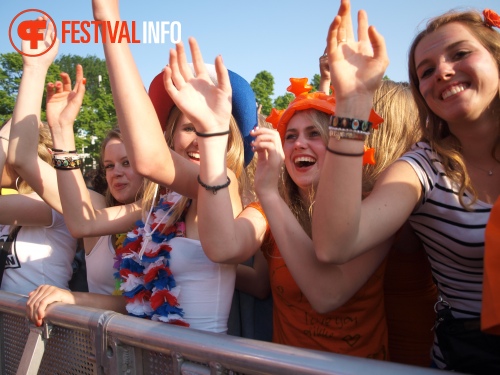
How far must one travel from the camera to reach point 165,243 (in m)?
1.96

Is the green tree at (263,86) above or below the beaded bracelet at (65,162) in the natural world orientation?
above

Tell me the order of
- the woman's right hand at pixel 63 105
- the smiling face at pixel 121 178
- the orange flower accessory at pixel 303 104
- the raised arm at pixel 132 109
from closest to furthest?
the raised arm at pixel 132 109 → the orange flower accessory at pixel 303 104 → the woman's right hand at pixel 63 105 → the smiling face at pixel 121 178

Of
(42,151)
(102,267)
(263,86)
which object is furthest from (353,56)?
(263,86)

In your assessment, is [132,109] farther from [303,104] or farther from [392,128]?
[392,128]

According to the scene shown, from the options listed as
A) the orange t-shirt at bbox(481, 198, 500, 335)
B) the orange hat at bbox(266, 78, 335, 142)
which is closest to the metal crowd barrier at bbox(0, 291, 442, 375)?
the orange t-shirt at bbox(481, 198, 500, 335)

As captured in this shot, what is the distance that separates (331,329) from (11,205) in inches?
71.7

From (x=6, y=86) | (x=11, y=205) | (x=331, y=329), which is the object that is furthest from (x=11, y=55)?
(x=331, y=329)

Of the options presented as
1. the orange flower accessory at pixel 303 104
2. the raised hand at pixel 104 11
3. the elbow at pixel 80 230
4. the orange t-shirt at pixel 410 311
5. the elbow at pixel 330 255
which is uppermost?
the raised hand at pixel 104 11

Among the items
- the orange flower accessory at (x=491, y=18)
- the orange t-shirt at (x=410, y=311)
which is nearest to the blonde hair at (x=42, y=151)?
the orange t-shirt at (x=410, y=311)

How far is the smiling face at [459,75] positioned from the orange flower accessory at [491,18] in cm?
11

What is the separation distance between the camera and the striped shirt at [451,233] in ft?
4.64

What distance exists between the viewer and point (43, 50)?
2.63m

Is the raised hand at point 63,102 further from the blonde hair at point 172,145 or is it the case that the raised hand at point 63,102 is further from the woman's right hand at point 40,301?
the woman's right hand at point 40,301

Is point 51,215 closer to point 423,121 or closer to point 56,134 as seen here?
point 56,134
